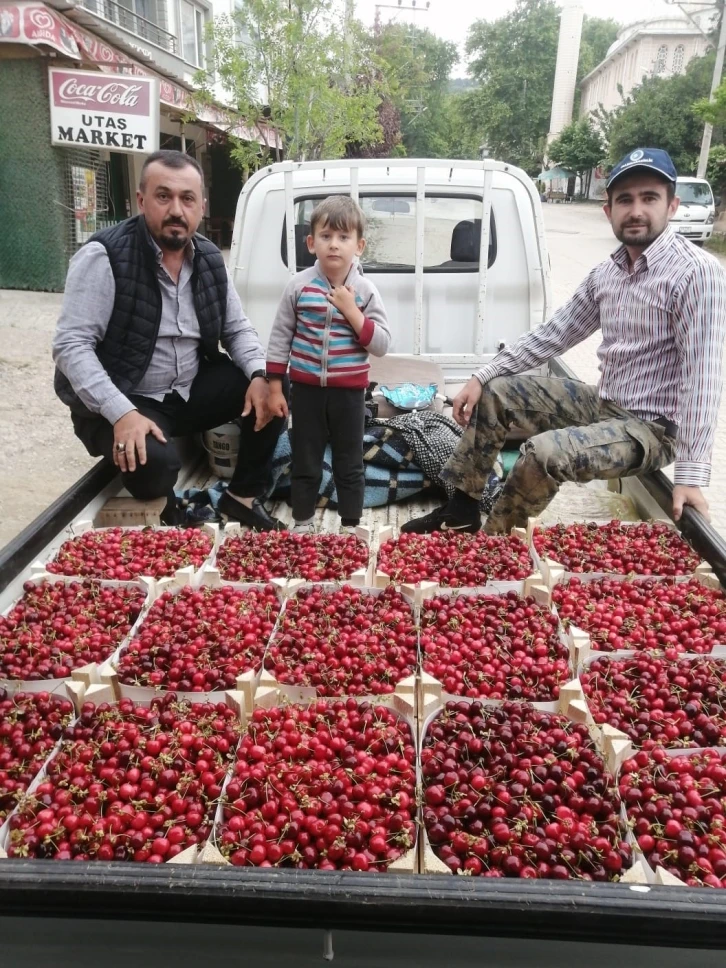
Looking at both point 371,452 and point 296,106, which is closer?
point 371,452

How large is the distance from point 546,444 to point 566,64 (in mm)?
71916

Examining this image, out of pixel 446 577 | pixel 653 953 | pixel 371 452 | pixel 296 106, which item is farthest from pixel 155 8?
pixel 653 953

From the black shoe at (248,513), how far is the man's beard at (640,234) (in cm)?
216

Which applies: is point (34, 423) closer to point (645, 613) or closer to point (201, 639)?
point (201, 639)

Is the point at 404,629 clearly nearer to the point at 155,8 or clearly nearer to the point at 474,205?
the point at 474,205

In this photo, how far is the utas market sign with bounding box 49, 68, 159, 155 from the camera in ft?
36.5

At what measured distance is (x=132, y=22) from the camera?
16.7 metres

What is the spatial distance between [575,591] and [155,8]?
63.8ft

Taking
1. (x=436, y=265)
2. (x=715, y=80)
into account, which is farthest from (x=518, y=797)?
A: (x=715, y=80)

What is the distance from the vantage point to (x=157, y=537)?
10.6ft

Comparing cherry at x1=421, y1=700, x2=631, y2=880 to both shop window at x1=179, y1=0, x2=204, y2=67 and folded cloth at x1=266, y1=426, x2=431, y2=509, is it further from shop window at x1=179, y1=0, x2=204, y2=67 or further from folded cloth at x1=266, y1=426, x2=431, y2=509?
shop window at x1=179, y1=0, x2=204, y2=67

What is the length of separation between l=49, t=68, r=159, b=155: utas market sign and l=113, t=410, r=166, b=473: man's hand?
9.06 metres

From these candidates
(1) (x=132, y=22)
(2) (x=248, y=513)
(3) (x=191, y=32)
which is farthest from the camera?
(3) (x=191, y=32)

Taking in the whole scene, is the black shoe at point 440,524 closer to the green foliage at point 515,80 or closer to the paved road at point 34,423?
the paved road at point 34,423
